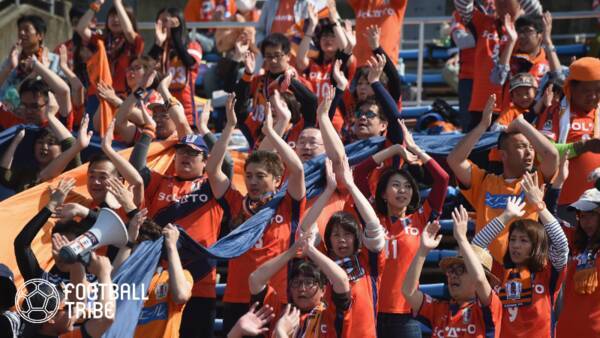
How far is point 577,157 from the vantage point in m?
10.0

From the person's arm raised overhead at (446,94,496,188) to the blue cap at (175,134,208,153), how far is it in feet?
5.61

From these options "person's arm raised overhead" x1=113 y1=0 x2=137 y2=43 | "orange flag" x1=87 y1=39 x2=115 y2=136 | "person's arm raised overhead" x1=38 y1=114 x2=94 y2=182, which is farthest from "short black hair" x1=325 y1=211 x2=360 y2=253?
"person's arm raised overhead" x1=113 y1=0 x2=137 y2=43

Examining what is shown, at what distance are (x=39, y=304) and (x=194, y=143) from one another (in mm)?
2148

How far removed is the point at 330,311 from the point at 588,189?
2239 millimetres

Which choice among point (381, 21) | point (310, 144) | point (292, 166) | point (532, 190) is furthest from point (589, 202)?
point (381, 21)

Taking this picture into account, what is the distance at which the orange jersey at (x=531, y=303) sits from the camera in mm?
8781

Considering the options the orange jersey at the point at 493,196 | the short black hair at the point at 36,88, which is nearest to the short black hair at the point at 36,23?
the short black hair at the point at 36,88

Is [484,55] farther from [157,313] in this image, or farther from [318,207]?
[157,313]

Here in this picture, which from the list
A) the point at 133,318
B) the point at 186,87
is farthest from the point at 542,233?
the point at 186,87

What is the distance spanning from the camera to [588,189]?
9.80m

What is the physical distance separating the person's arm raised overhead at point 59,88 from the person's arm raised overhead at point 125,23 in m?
0.95

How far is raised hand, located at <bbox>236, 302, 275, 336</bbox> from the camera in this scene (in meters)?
8.40

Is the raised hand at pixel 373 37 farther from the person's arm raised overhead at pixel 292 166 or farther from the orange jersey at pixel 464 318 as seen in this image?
the orange jersey at pixel 464 318

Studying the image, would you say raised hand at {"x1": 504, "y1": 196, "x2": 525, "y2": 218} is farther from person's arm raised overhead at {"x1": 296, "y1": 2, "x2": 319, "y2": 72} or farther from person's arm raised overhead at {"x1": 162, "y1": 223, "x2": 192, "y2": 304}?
person's arm raised overhead at {"x1": 296, "y1": 2, "x2": 319, "y2": 72}
